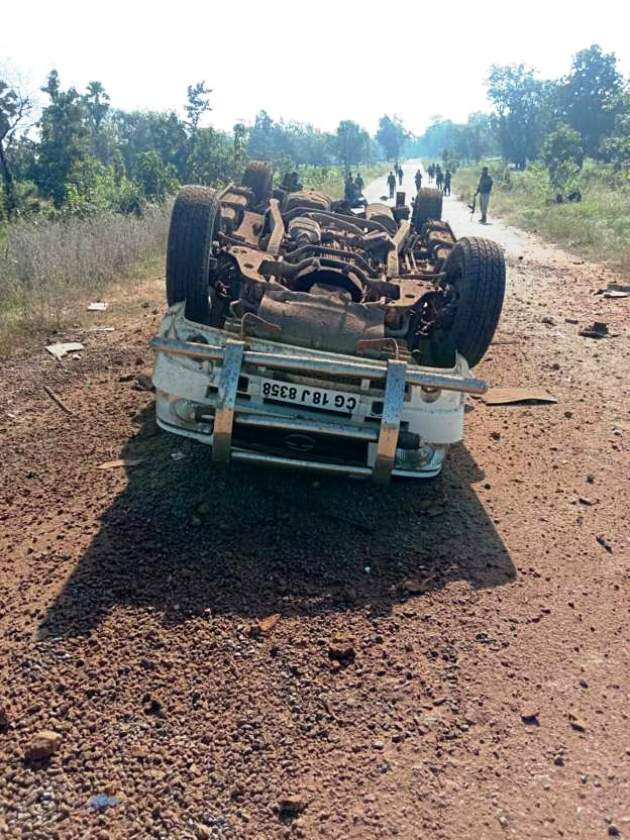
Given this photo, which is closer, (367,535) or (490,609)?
(490,609)

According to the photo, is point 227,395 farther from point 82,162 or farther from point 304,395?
point 82,162

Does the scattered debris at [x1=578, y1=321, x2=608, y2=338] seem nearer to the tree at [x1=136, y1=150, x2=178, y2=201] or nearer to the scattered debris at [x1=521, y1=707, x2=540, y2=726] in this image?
the scattered debris at [x1=521, y1=707, x2=540, y2=726]

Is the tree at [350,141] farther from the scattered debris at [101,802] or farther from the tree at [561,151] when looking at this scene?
the scattered debris at [101,802]

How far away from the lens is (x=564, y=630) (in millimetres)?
2949

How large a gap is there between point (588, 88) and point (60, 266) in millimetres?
57303

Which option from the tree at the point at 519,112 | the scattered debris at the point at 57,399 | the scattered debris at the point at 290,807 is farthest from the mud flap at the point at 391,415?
the tree at the point at 519,112

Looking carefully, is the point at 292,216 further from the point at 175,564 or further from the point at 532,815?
the point at 532,815

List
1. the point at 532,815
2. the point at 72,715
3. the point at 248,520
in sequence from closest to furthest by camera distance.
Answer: the point at 532,815 → the point at 72,715 → the point at 248,520

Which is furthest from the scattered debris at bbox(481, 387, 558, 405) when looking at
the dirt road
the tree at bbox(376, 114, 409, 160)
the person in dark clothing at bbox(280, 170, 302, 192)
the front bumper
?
the tree at bbox(376, 114, 409, 160)

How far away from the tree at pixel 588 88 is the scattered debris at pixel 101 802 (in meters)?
57.9

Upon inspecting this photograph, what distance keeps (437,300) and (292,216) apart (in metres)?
2.14

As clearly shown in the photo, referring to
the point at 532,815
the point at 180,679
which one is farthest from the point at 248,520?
the point at 532,815

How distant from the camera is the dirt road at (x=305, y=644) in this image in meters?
2.09

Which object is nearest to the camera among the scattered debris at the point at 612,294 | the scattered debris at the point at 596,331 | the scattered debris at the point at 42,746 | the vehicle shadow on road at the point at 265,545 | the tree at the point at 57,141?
the scattered debris at the point at 42,746
